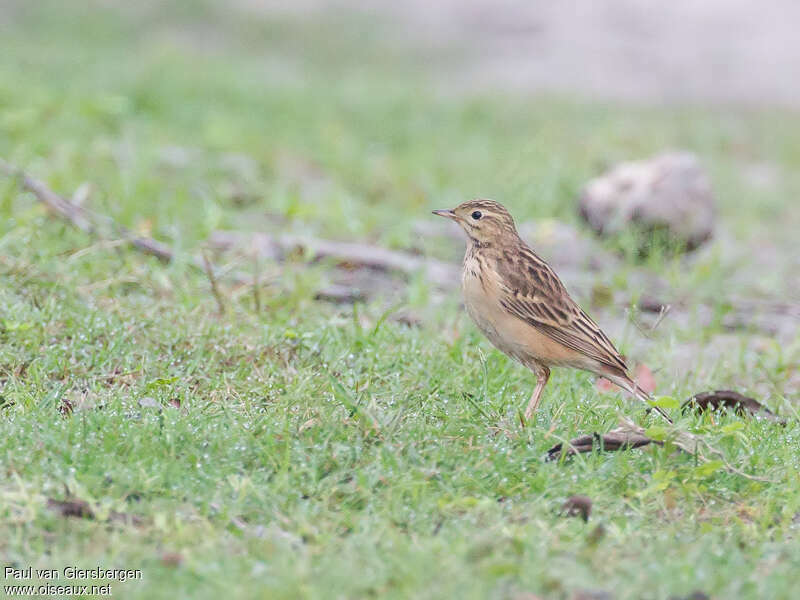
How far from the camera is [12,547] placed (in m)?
4.29

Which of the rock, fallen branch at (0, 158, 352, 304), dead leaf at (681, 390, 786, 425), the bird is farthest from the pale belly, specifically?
the rock

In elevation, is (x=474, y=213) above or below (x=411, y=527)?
above

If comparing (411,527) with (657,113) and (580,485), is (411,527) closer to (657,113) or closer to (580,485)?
(580,485)

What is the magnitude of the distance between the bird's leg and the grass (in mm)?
93

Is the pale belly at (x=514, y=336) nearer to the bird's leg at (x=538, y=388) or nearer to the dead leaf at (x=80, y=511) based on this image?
the bird's leg at (x=538, y=388)

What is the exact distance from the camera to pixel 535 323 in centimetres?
617

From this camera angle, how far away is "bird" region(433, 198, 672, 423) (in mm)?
6098

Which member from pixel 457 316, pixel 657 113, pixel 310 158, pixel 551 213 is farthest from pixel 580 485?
pixel 657 113

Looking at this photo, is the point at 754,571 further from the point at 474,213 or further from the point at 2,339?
Result: the point at 2,339

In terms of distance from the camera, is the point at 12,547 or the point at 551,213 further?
the point at 551,213

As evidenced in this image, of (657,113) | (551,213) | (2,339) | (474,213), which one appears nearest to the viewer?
(2,339)

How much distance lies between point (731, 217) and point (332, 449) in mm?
8008

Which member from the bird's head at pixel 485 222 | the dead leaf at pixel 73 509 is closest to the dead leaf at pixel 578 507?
the dead leaf at pixel 73 509

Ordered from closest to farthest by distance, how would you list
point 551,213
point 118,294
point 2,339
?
point 2,339 < point 118,294 < point 551,213
